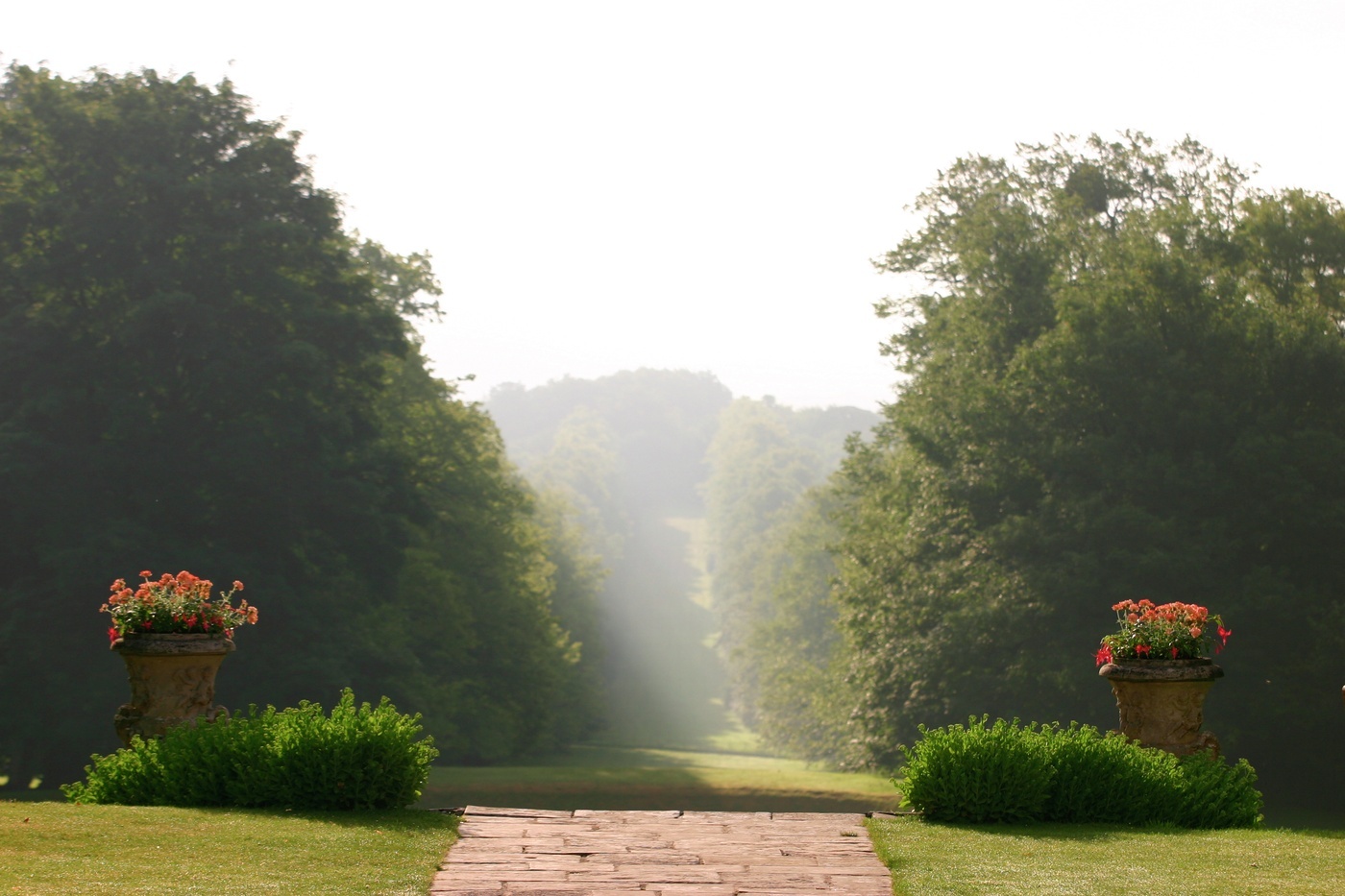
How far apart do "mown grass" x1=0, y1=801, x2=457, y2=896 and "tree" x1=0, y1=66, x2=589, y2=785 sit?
13910mm

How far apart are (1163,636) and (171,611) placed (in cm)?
884

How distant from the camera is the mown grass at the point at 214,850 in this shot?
283 inches

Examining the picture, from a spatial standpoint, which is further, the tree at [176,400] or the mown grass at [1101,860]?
the tree at [176,400]

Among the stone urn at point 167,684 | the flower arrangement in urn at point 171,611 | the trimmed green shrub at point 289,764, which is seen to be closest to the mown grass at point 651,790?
the stone urn at point 167,684

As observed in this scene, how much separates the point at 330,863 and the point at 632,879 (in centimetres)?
193

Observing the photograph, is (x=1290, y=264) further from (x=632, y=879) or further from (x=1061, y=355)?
(x=632, y=879)

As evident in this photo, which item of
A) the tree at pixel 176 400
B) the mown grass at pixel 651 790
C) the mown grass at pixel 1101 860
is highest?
the tree at pixel 176 400

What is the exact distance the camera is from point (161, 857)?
7.84 meters

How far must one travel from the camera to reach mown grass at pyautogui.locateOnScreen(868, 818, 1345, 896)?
299 inches

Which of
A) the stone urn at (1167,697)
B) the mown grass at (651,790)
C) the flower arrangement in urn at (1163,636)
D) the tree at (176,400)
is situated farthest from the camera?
the mown grass at (651,790)

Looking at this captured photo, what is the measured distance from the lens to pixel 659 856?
8484mm

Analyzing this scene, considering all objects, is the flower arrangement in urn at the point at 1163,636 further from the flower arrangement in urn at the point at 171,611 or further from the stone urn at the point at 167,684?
the stone urn at the point at 167,684

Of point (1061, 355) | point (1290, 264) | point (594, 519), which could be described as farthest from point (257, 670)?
point (594, 519)

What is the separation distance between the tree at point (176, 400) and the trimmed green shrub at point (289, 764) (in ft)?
41.8
